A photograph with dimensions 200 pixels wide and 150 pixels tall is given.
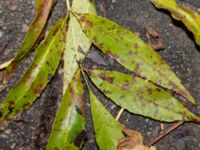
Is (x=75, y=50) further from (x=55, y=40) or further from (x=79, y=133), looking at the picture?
(x=79, y=133)

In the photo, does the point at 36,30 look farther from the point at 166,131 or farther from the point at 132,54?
the point at 166,131

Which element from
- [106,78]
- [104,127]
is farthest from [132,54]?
[104,127]

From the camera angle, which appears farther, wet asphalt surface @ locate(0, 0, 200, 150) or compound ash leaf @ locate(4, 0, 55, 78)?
wet asphalt surface @ locate(0, 0, 200, 150)

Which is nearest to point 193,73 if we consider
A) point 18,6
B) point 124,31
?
point 124,31

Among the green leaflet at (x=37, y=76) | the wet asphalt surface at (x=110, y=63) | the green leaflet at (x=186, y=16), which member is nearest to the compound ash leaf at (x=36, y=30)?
the green leaflet at (x=37, y=76)

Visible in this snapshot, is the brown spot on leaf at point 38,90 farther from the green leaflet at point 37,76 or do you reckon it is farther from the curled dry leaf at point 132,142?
the curled dry leaf at point 132,142

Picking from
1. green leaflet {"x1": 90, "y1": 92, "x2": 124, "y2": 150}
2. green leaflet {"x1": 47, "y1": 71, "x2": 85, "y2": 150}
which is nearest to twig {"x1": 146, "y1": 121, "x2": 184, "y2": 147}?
green leaflet {"x1": 90, "y1": 92, "x2": 124, "y2": 150}

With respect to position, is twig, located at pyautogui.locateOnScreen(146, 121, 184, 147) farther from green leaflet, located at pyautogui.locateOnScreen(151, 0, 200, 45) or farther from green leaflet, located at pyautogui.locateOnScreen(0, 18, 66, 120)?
green leaflet, located at pyautogui.locateOnScreen(0, 18, 66, 120)
